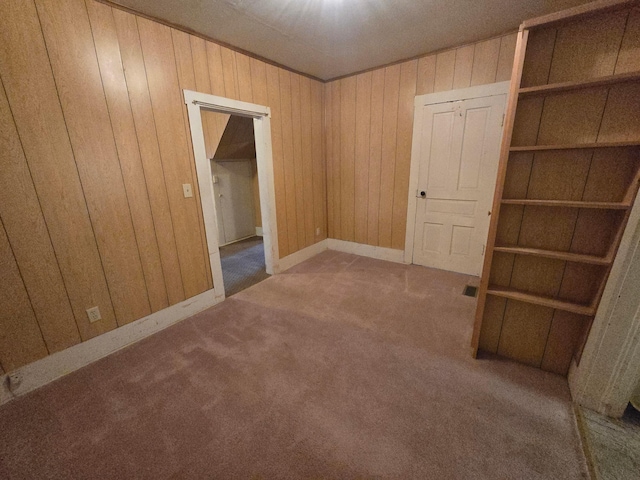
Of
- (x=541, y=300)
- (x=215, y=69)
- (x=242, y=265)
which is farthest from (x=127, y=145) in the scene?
(x=541, y=300)

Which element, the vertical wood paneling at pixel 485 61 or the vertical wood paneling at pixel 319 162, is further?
the vertical wood paneling at pixel 319 162

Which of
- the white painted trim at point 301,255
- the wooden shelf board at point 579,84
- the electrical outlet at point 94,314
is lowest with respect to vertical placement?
the white painted trim at point 301,255

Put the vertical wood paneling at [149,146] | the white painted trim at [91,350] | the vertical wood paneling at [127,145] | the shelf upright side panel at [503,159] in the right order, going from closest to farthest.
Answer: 1. the shelf upright side panel at [503,159]
2. the white painted trim at [91,350]
3. the vertical wood paneling at [127,145]
4. the vertical wood paneling at [149,146]

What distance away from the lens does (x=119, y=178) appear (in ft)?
6.24

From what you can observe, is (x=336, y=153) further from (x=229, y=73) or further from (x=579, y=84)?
(x=579, y=84)

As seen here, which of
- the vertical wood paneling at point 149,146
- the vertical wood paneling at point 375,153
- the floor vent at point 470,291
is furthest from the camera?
the vertical wood paneling at point 375,153

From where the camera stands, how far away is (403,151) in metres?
3.25

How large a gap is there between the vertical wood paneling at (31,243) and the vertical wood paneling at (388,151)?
3.33m

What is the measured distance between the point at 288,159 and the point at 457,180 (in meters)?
2.11

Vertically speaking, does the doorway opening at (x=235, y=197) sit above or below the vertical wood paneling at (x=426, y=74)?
below

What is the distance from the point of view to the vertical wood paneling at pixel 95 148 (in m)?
1.58

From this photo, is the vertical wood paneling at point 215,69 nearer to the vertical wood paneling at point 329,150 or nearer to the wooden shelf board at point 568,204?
the vertical wood paneling at point 329,150

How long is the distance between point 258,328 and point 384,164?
2.62 meters

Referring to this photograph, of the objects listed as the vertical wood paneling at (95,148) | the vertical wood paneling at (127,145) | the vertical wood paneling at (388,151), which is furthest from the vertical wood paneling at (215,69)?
the vertical wood paneling at (388,151)
